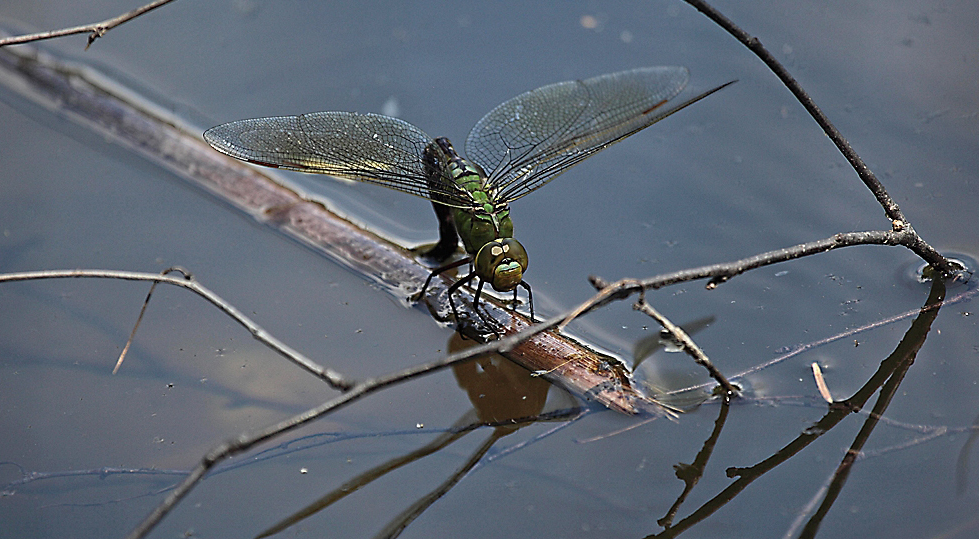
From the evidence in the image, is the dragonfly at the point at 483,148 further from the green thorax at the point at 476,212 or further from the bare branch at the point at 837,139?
the bare branch at the point at 837,139

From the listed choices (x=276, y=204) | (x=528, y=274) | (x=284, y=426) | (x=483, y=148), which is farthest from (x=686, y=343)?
(x=276, y=204)

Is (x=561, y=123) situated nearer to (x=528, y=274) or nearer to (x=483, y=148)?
(x=483, y=148)

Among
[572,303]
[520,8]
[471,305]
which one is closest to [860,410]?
[572,303]

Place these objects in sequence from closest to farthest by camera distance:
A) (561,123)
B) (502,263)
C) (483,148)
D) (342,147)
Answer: (502,263)
(342,147)
(561,123)
(483,148)

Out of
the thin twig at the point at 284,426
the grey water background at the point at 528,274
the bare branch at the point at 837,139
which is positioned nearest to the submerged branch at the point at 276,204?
the grey water background at the point at 528,274

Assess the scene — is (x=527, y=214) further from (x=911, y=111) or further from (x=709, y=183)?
(x=911, y=111)

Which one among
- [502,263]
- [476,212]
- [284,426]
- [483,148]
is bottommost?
[284,426]

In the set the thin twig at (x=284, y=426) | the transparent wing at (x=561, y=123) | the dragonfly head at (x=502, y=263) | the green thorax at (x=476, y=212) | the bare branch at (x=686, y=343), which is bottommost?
the thin twig at (x=284, y=426)

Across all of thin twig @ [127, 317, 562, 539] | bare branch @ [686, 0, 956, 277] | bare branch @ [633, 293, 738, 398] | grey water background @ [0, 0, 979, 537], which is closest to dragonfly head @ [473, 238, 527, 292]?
grey water background @ [0, 0, 979, 537]
